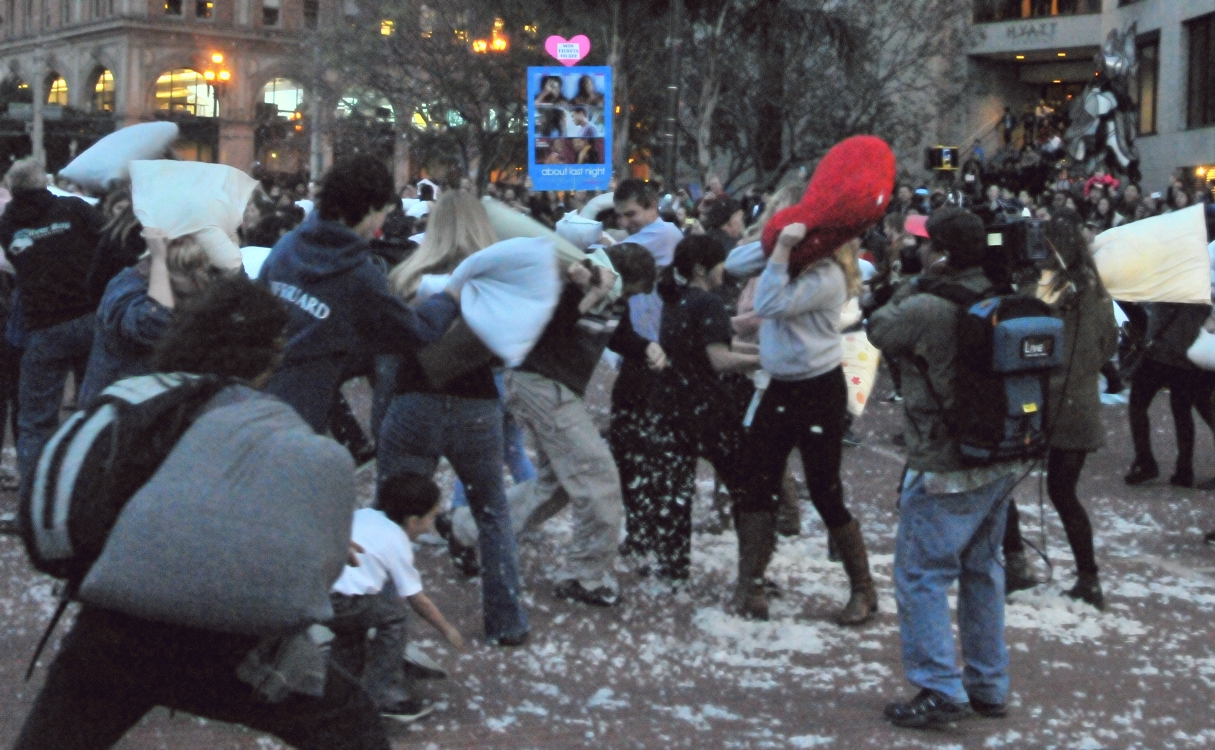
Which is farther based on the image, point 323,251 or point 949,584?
point 949,584

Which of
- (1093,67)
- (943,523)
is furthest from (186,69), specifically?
(943,523)

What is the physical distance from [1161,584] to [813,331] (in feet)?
7.78

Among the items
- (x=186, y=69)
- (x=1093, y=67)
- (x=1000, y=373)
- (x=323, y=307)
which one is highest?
(x=186, y=69)

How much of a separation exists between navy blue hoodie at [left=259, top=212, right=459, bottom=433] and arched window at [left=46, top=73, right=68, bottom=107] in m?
83.2

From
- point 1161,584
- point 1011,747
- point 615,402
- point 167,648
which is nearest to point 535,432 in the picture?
Result: point 615,402

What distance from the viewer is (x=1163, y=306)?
10.1 meters

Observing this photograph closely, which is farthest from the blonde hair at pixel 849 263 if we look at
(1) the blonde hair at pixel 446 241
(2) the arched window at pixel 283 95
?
(2) the arched window at pixel 283 95

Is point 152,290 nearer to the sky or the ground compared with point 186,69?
nearer to the ground

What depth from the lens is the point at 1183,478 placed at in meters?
10.3

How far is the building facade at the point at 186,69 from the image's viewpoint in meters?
76.1

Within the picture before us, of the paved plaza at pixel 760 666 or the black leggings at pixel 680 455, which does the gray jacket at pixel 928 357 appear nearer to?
the paved plaza at pixel 760 666

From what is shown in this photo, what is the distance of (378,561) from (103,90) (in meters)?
80.4

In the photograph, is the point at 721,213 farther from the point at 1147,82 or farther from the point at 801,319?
the point at 1147,82

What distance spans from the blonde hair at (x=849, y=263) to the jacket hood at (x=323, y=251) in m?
2.07
